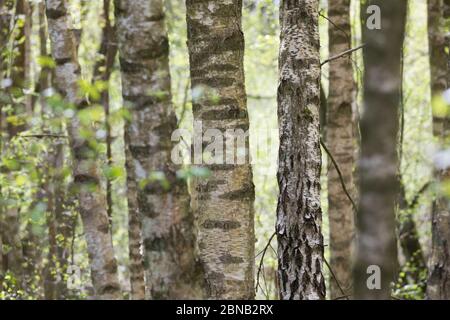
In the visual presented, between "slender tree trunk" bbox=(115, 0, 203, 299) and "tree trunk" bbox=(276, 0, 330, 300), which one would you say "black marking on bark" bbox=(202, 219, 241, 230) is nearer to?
"tree trunk" bbox=(276, 0, 330, 300)

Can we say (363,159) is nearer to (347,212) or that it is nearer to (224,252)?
(224,252)

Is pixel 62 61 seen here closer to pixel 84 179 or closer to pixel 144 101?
pixel 84 179

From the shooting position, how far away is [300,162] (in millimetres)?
5008

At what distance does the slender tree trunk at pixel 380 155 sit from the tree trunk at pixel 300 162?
281cm

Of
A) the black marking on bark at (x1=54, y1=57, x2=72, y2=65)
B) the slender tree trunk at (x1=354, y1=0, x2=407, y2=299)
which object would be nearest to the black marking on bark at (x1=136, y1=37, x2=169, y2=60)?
the slender tree trunk at (x1=354, y1=0, x2=407, y2=299)

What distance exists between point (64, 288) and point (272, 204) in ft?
20.2

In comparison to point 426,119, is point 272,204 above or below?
below

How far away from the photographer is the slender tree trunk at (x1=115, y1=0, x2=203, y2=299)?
3.44 meters

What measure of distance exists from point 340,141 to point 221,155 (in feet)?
13.5

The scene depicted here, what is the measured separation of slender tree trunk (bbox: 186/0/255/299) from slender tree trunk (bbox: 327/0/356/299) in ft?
13.2

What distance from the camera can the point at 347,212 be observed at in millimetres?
9109

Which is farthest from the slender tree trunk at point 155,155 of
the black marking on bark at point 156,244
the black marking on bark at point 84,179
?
the black marking on bark at point 84,179

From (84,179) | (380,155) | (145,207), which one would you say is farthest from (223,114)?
(380,155)
